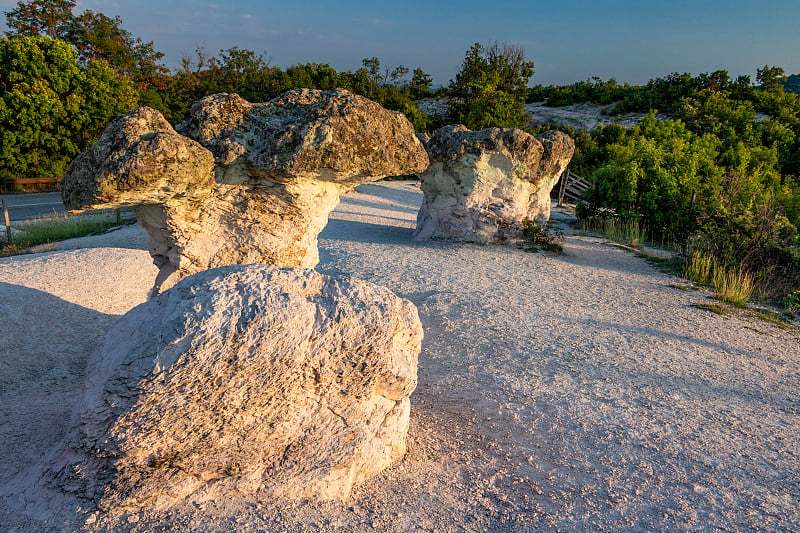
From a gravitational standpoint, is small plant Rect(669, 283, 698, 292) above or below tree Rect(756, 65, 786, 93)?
below

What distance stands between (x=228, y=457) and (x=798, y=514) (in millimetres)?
3684

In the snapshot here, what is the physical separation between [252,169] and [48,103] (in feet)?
61.8

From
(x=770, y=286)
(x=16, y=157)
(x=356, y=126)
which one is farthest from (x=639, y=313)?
(x=16, y=157)

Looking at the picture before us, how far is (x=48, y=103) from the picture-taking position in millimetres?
18094

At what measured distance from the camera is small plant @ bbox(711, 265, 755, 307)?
300 inches

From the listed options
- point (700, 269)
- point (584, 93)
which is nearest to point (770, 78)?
point (584, 93)

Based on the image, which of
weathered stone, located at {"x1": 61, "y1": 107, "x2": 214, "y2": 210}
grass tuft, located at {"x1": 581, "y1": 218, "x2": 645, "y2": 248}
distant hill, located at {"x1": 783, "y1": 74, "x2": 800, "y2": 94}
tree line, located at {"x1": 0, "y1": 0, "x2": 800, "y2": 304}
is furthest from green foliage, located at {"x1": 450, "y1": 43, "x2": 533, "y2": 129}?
distant hill, located at {"x1": 783, "y1": 74, "x2": 800, "y2": 94}

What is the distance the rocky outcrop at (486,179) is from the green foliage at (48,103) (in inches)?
638

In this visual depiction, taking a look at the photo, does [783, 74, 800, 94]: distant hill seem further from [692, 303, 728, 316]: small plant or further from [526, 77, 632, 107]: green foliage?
[692, 303, 728, 316]: small plant

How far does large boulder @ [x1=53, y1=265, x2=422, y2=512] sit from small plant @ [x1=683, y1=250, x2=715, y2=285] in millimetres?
7825

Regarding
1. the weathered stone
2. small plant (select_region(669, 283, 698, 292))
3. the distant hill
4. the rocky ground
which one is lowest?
the rocky ground

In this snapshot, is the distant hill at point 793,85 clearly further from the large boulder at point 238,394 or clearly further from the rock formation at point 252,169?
the large boulder at point 238,394

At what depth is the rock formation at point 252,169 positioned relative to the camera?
164 inches

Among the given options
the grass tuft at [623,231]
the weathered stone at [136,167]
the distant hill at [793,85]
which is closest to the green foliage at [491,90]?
the grass tuft at [623,231]
